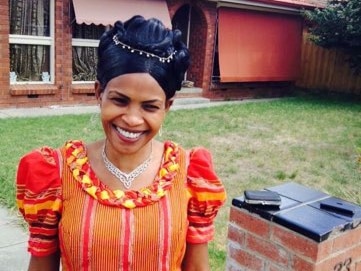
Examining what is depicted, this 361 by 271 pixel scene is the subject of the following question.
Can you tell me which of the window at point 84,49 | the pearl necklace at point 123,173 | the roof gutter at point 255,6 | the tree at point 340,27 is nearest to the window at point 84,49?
the window at point 84,49

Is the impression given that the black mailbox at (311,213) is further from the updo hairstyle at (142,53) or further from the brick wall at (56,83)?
the brick wall at (56,83)

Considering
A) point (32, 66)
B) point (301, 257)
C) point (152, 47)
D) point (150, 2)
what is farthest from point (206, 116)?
point (152, 47)

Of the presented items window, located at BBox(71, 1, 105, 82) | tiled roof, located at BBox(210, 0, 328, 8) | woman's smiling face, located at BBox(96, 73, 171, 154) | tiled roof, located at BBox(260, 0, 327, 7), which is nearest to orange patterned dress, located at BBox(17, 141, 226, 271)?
woman's smiling face, located at BBox(96, 73, 171, 154)

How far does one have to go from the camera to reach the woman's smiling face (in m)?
1.40

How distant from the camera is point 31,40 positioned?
370 inches

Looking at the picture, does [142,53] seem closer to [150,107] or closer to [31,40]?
[150,107]

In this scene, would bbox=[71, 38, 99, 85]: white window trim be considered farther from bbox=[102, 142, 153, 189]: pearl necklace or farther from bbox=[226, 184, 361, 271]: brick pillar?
bbox=[102, 142, 153, 189]: pearl necklace

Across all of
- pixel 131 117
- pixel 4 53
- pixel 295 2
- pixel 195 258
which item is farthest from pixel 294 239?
pixel 295 2

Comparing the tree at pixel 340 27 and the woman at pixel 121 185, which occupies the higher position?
the tree at pixel 340 27

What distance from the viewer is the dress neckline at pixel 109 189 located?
144 cm

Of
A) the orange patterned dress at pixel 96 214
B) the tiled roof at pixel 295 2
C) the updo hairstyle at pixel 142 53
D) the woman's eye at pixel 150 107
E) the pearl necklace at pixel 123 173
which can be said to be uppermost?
the tiled roof at pixel 295 2

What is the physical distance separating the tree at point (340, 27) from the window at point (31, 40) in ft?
25.1

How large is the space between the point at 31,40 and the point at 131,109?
870cm

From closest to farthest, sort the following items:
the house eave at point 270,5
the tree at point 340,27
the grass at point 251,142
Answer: the grass at point 251,142, the house eave at point 270,5, the tree at point 340,27
